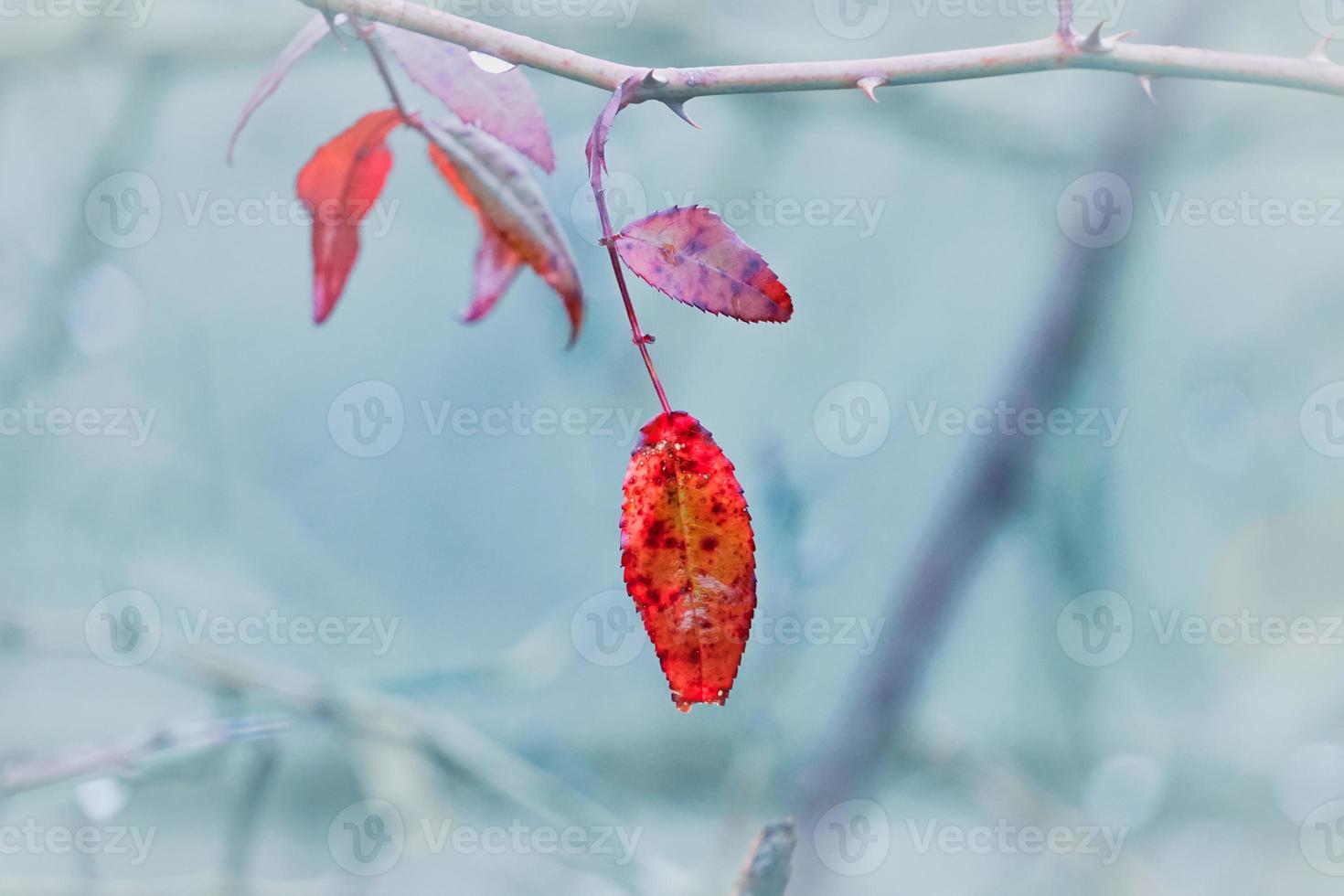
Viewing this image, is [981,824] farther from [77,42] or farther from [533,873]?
[77,42]

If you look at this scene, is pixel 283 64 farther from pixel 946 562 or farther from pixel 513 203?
pixel 946 562

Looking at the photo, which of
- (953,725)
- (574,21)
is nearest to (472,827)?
(953,725)

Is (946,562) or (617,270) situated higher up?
(946,562)
